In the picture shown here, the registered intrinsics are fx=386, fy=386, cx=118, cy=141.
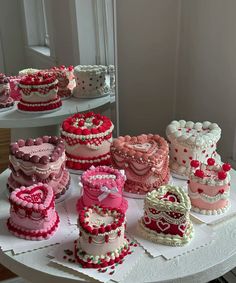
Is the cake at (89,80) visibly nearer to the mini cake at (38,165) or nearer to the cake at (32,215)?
the mini cake at (38,165)

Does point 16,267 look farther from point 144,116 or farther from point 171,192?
point 144,116

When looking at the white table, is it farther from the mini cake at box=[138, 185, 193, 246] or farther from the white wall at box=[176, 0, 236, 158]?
the white wall at box=[176, 0, 236, 158]

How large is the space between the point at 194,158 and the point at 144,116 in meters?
0.55

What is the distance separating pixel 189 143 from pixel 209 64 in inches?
17.7

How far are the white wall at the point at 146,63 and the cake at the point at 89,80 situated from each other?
122mm

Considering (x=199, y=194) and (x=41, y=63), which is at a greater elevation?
(x=41, y=63)

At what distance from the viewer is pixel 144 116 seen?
1.64 metres

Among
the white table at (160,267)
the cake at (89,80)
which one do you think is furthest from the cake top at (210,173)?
the cake at (89,80)

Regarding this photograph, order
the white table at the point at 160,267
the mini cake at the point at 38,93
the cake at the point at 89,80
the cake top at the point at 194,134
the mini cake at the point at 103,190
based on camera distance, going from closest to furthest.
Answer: the white table at the point at 160,267, the mini cake at the point at 103,190, the cake top at the point at 194,134, the mini cake at the point at 38,93, the cake at the point at 89,80

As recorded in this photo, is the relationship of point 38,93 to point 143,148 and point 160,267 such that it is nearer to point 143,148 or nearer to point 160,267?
point 143,148

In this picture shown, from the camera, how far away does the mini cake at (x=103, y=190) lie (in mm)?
963

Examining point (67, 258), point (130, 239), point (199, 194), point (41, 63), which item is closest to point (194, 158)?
point (199, 194)

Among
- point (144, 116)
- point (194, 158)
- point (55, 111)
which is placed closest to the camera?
point (194, 158)

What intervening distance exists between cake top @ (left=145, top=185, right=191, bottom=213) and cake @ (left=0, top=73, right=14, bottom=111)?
72cm
